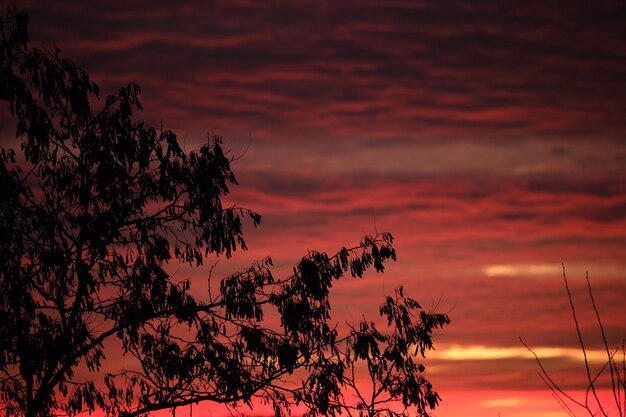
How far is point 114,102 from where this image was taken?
1670 cm

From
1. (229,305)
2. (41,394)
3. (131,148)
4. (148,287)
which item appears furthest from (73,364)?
(131,148)

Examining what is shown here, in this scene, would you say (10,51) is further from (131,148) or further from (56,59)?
(131,148)

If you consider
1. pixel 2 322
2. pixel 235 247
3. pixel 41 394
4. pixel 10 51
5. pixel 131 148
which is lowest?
pixel 41 394

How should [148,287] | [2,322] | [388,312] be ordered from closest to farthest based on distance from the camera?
[2,322] < [148,287] < [388,312]

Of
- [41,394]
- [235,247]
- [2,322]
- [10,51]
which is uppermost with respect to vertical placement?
[10,51]

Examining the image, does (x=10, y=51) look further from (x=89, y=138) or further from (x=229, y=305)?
(x=229, y=305)

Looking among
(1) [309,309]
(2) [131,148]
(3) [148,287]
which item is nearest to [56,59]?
(2) [131,148]

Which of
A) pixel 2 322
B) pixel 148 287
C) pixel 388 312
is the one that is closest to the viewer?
pixel 2 322

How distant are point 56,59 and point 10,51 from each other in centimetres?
97

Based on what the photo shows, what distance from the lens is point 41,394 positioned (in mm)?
15922

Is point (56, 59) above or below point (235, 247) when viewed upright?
above

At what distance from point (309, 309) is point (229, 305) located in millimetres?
1616

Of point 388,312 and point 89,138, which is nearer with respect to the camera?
point 89,138

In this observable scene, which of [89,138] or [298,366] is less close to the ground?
[89,138]
